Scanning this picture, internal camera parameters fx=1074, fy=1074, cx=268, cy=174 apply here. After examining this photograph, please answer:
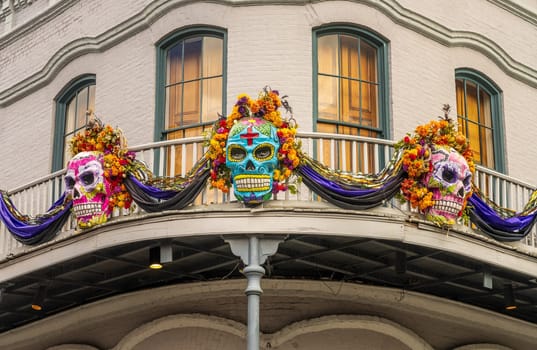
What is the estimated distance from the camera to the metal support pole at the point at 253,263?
43.6ft

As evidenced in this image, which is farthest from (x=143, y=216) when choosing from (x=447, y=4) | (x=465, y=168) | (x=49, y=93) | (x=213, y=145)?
(x=447, y=4)

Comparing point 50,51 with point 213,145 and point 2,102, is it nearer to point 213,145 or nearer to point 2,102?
point 2,102

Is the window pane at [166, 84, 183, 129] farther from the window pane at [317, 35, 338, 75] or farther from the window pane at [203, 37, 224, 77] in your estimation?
the window pane at [317, 35, 338, 75]

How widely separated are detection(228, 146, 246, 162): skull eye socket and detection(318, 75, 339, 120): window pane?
2.88 metres

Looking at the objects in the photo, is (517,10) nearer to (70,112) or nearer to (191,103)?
(191,103)

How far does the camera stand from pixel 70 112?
1912cm

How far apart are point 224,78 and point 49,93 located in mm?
4355

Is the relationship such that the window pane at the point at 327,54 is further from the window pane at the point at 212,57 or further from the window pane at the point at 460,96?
the window pane at the point at 460,96

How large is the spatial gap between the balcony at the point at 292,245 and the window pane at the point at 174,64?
1.31m

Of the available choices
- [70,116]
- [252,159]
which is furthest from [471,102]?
[70,116]

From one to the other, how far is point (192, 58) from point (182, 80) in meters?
0.39

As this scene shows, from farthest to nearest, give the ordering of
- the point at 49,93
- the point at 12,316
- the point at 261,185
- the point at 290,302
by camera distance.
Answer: the point at 49,93
the point at 12,316
the point at 290,302
the point at 261,185

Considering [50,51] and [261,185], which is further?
[50,51]

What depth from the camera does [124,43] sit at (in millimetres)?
17938
